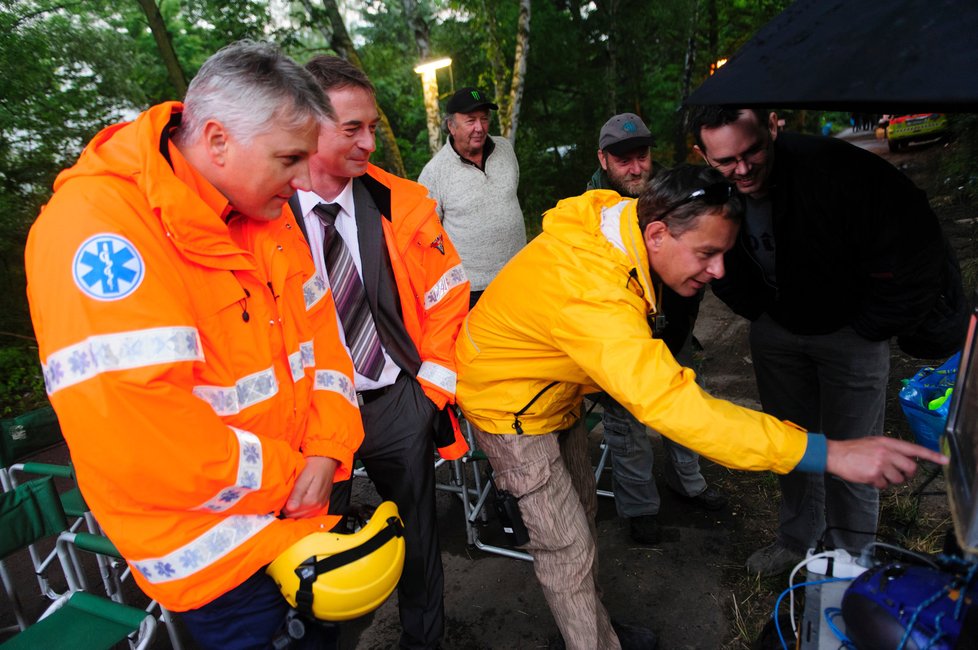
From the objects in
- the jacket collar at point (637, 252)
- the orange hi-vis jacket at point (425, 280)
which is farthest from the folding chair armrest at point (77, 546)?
the jacket collar at point (637, 252)

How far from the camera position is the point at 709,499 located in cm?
352

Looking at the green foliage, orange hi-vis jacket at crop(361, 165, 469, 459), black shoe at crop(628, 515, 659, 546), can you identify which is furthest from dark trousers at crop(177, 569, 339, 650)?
the green foliage

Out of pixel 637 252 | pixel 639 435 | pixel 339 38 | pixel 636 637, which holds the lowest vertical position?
pixel 636 637

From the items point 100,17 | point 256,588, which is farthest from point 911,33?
point 100,17

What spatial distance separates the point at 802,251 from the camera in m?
2.33

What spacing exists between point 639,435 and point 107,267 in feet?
8.73

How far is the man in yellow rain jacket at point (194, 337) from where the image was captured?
1.30 m

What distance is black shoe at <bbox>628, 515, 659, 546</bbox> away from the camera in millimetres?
3299

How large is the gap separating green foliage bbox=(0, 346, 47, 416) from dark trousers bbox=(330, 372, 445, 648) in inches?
256

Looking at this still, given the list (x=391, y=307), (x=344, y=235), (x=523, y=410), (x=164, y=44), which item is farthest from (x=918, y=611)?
(x=164, y=44)

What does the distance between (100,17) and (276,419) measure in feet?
37.8

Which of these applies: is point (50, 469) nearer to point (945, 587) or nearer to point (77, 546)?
point (77, 546)

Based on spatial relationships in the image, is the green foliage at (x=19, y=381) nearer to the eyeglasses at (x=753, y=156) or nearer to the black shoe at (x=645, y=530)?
the black shoe at (x=645, y=530)

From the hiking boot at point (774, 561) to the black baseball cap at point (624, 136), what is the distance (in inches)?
91.5
